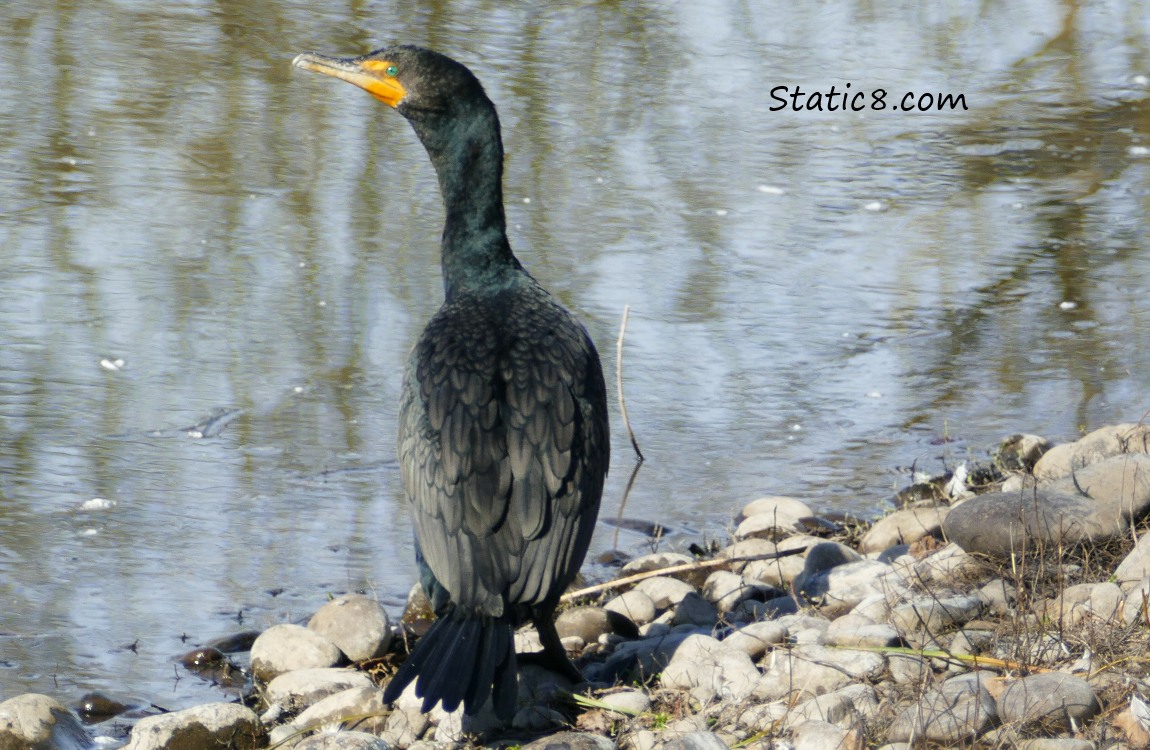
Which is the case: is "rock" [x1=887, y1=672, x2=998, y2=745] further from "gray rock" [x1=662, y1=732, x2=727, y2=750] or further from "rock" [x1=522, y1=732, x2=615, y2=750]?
"rock" [x1=522, y1=732, x2=615, y2=750]

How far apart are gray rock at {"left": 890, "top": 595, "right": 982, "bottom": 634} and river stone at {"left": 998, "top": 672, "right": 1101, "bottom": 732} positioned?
561mm

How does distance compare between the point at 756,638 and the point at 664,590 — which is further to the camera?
the point at 664,590

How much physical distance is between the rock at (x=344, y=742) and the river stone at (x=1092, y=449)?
2.34 meters

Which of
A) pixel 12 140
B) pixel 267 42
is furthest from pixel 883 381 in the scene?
pixel 267 42

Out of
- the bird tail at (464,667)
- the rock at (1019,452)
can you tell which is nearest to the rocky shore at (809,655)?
the bird tail at (464,667)

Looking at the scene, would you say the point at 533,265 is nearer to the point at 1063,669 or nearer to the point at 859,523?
the point at 859,523

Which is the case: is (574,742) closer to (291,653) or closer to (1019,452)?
(291,653)

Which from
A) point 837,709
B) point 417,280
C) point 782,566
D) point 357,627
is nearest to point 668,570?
point 782,566

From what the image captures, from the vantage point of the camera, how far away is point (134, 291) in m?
6.46

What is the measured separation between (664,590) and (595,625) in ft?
1.14

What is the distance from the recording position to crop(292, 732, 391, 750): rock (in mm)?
3248

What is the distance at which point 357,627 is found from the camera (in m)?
3.97

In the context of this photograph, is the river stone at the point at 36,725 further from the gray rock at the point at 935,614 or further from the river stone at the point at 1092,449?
the river stone at the point at 1092,449

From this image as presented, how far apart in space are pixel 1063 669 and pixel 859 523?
67.2 inches
